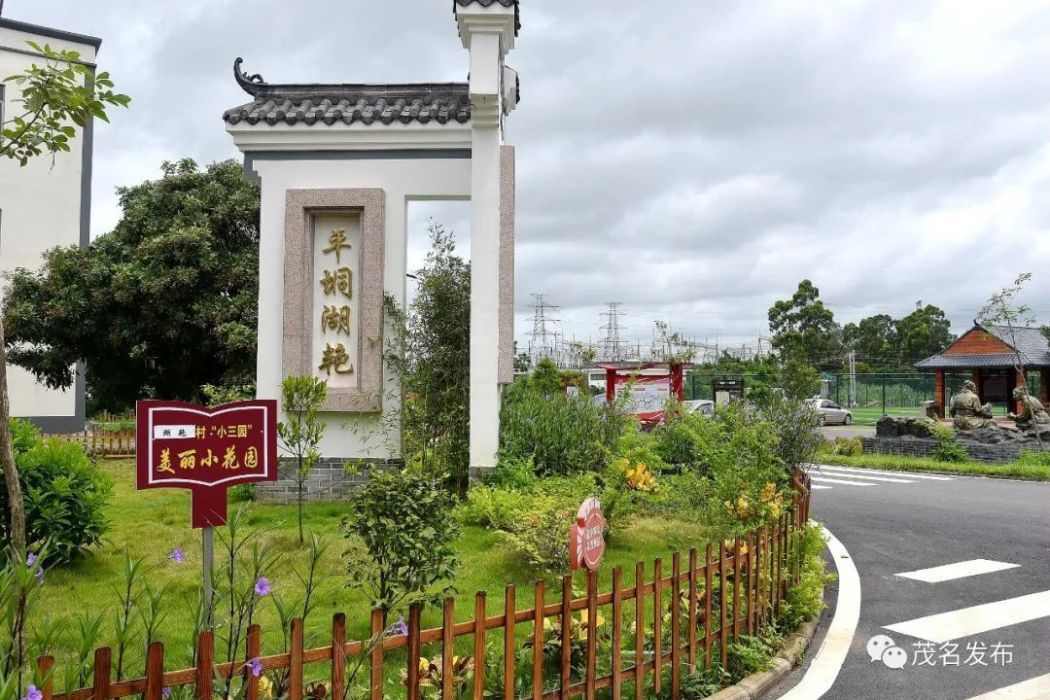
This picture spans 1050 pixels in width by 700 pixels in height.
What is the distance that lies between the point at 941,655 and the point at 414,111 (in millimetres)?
7197

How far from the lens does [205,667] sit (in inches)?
91.4

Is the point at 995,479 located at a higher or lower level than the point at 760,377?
lower

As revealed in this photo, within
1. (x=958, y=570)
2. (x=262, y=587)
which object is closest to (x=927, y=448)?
(x=958, y=570)

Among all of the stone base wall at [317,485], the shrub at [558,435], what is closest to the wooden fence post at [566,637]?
the shrub at [558,435]

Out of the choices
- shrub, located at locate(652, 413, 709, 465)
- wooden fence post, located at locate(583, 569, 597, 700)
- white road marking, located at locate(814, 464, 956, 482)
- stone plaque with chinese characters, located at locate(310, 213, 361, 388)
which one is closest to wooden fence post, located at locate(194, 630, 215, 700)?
wooden fence post, located at locate(583, 569, 597, 700)

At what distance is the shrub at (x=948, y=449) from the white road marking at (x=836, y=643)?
36.5 ft

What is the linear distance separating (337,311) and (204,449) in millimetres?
4913

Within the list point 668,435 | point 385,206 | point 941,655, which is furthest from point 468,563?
point 668,435

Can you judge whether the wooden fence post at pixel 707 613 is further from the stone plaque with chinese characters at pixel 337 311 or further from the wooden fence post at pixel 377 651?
the stone plaque with chinese characters at pixel 337 311

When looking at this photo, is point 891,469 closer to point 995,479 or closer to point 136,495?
point 995,479

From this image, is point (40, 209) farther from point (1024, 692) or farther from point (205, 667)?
point (1024, 692)

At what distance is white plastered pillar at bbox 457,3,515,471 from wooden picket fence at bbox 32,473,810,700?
3.14 m

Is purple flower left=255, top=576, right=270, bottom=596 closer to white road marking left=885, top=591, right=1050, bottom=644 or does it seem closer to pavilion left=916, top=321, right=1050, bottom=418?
white road marking left=885, top=591, right=1050, bottom=644

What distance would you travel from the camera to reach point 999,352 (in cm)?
2709
